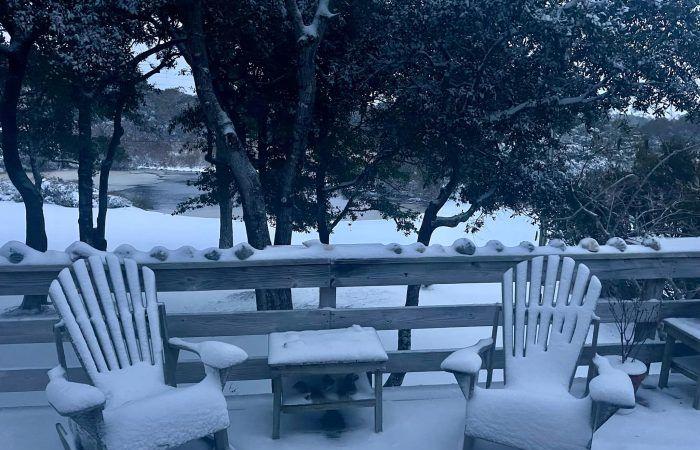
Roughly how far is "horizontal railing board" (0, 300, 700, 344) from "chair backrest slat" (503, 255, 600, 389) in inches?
8.1

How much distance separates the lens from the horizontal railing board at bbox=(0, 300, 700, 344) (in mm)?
2945

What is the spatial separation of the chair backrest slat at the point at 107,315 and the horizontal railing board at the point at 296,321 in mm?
281

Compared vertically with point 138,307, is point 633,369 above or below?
below

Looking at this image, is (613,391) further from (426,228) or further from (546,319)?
(426,228)

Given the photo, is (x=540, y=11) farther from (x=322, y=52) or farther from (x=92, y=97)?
(x=92, y=97)

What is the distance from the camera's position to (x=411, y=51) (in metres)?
7.25

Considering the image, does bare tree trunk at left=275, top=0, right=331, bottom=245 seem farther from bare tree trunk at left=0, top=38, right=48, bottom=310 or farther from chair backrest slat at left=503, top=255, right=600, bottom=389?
chair backrest slat at left=503, top=255, right=600, bottom=389

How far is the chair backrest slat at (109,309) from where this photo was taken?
266cm

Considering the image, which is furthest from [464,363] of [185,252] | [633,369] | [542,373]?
[185,252]

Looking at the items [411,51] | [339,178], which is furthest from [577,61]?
[339,178]

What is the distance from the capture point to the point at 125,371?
2633 millimetres

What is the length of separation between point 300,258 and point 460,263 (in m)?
0.92

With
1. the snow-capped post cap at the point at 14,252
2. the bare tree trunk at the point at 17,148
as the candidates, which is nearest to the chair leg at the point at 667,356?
the snow-capped post cap at the point at 14,252

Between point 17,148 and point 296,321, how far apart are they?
8.43 m
